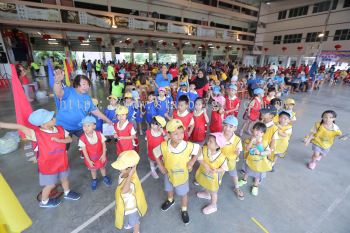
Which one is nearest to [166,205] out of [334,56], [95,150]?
[95,150]

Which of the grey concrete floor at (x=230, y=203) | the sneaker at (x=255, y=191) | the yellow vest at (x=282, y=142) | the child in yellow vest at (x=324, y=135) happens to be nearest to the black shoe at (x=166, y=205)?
the grey concrete floor at (x=230, y=203)

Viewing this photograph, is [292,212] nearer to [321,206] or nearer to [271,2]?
[321,206]

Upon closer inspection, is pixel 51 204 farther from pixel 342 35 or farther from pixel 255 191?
pixel 342 35

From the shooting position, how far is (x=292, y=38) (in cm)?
2439

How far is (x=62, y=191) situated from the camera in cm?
284

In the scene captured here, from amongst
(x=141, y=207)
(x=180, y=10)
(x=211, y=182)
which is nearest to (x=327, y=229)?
(x=211, y=182)

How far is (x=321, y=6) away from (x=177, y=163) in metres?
29.9

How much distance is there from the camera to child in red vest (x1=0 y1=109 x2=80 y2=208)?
2.14 meters

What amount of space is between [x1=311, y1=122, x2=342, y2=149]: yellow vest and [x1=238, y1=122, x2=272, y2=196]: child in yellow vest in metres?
1.48

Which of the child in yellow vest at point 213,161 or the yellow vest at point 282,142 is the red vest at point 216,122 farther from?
the child in yellow vest at point 213,161

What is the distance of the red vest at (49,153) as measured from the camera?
2225mm

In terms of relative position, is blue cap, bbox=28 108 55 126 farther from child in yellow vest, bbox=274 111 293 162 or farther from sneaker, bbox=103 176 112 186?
child in yellow vest, bbox=274 111 293 162

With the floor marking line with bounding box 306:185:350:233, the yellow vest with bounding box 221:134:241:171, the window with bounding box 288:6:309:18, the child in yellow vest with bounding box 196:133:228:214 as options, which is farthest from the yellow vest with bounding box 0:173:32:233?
the window with bounding box 288:6:309:18

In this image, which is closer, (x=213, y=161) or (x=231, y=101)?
(x=213, y=161)
